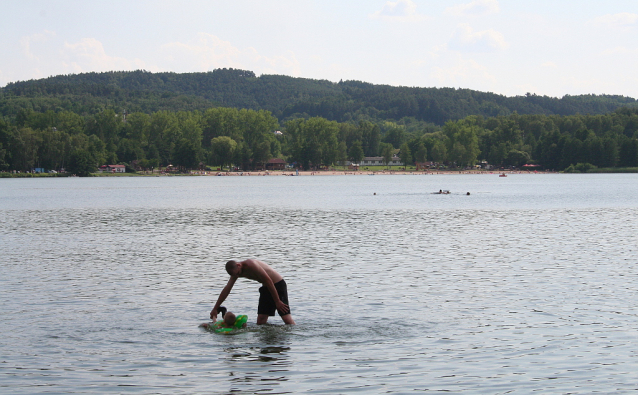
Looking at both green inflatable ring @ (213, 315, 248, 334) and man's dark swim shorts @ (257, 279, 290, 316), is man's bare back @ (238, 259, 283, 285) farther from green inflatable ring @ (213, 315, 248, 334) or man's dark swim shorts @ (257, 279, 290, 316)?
green inflatable ring @ (213, 315, 248, 334)

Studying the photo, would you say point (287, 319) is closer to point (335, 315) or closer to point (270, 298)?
point (270, 298)

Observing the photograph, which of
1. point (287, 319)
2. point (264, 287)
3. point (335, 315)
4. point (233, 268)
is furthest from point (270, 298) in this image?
point (335, 315)

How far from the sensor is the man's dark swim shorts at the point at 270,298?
1900 cm

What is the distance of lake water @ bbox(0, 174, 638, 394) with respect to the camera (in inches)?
595

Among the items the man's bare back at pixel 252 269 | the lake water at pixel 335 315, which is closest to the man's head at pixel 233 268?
the man's bare back at pixel 252 269

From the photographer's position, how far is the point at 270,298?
1930 centimetres

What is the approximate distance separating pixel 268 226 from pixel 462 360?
130 ft

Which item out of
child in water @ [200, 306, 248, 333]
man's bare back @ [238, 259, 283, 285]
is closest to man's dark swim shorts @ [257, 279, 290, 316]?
child in water @ [200, 306, 248, 333]

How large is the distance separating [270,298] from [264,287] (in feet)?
1.80

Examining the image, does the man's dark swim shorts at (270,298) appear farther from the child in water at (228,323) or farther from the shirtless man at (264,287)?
the child in water at (228,323)

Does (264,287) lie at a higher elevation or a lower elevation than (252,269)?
lower

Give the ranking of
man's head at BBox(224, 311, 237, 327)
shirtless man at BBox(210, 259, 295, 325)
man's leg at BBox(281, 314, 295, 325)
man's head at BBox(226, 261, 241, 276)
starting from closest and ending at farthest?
man's head at BBox(226, 261, 241, 276)
shirtless man at BBox(210, 259, 295, 325)
man's head at BBox(224, 311, 237, 327)
man's leg at BBox(281, 314, 295, 325)

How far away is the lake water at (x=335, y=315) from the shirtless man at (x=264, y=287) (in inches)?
18.8

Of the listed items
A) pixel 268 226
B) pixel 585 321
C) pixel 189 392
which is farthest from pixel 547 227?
pixel 189 392
